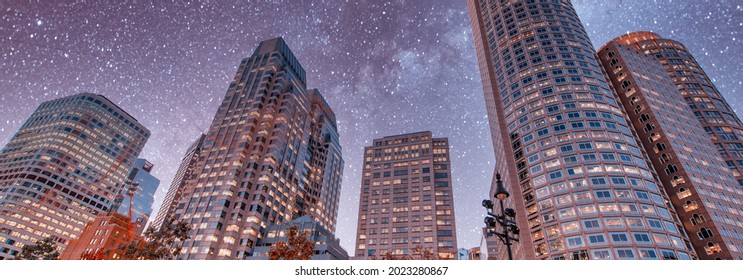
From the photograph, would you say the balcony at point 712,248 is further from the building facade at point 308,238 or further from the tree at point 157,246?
the tree at point 157,246

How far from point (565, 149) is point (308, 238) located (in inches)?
2181

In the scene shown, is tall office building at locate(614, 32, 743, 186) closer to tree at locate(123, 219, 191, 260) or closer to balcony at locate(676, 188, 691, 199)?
balcony at locate(676, 188, 691, 199)

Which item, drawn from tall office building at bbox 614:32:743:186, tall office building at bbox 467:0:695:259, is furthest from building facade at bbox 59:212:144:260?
tall office building at bbox 614:32:743:186

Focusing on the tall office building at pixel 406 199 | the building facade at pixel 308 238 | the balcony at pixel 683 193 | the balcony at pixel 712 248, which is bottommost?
the balcony at pixel 712 248

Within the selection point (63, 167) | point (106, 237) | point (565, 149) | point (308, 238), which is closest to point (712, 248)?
point (565, 149)

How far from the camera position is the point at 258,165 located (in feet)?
328

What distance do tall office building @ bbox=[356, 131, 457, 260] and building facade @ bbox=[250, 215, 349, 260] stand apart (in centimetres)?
1417

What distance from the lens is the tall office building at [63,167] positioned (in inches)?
4651

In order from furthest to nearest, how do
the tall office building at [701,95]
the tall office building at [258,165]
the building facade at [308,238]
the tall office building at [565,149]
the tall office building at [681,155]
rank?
the tall office building at [258,165] < the building facade at [308,238] < the tall office building at [701,95] < the tall office building at [681,155] < the tall office building at [565,149]

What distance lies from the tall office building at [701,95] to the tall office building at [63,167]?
170 metres

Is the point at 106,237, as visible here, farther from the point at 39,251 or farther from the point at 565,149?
the point at 565,149

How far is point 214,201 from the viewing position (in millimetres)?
89125

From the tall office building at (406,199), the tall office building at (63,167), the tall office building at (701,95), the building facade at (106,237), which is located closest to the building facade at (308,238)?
the tall office building at (406,199)

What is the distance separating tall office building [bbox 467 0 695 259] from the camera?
57781mm
